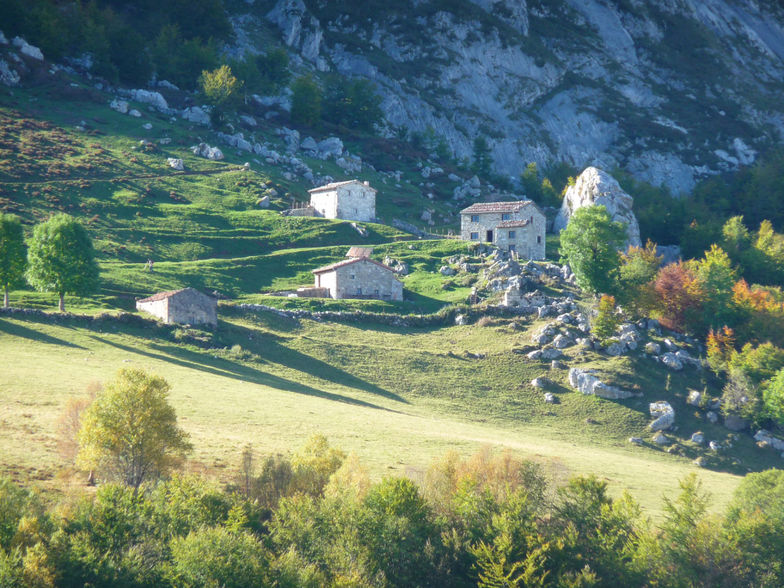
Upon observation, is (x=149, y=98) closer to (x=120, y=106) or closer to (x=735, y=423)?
(x=120, y=106)

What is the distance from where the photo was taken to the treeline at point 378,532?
92.6ft

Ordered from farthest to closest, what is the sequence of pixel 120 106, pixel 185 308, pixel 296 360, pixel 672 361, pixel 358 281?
pixel 120 106, pixel 358 281, pixel 672 361, pixel 185 308, pixel 296 360

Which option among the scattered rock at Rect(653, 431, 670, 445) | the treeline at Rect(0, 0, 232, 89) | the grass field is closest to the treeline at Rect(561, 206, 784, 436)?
the grass field

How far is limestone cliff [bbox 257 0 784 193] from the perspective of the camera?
175000 mm

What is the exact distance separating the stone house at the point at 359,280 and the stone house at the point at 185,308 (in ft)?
58.7

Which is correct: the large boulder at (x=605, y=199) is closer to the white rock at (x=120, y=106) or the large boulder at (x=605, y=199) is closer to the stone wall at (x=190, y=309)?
the stone wall at (x=190, y=309)

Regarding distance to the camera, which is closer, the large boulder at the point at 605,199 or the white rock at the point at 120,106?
the large boulder at the point at 605,199

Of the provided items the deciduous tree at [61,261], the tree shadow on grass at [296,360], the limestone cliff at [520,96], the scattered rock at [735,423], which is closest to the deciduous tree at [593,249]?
the scattered rock at [735,423]

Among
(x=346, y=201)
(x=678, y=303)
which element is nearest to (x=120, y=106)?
(x=346, y=201)

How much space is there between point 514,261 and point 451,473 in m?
53.6

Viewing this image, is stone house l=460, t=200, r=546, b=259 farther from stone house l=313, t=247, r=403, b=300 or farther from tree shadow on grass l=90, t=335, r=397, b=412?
tree shadow on grass l=90, t=335, r=397, b=412

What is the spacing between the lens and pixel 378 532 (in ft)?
106

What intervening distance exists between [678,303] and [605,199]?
37.6m

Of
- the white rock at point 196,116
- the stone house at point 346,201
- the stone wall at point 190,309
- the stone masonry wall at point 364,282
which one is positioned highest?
the white rock at point 196,116
